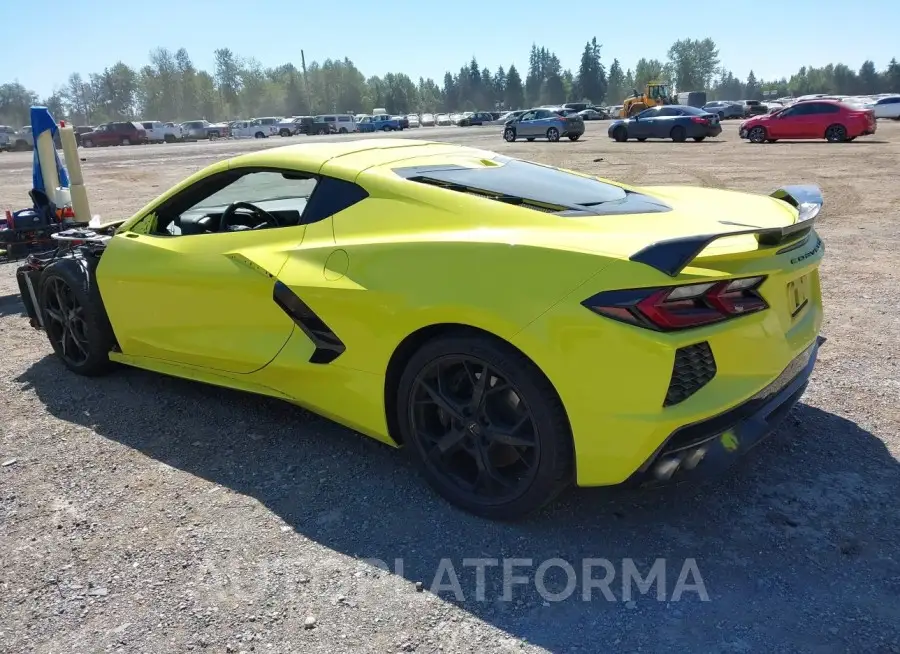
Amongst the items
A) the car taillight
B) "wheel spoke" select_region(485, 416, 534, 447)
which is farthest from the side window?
the car taillight

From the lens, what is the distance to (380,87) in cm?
13462

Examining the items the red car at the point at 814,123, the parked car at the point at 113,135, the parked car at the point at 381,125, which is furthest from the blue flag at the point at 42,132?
the parked car at the point at 381,125

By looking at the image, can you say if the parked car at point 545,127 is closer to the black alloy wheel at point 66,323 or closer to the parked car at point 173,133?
the black alloy wheel at point 66,323

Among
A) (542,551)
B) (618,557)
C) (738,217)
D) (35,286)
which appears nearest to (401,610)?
(542,551)

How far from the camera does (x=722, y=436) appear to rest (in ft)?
8.45

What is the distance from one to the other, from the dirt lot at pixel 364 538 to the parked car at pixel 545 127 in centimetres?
2789

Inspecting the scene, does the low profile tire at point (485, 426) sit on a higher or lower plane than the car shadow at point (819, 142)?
higher

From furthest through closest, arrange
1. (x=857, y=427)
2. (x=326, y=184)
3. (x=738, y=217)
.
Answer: (x=857, y=427), (x=326, y=184), (x=738, y=217)

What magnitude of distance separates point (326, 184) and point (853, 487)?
2727mm

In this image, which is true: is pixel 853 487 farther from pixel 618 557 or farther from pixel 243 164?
pixel 243 164

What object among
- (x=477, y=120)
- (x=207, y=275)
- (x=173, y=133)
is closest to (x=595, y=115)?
(x=477, y=120)

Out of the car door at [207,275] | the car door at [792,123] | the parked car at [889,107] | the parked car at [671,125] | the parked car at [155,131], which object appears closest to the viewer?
the car door at [207,275]

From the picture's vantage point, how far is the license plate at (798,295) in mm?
2818

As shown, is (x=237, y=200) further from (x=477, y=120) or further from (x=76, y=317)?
(x=477, y=120)
